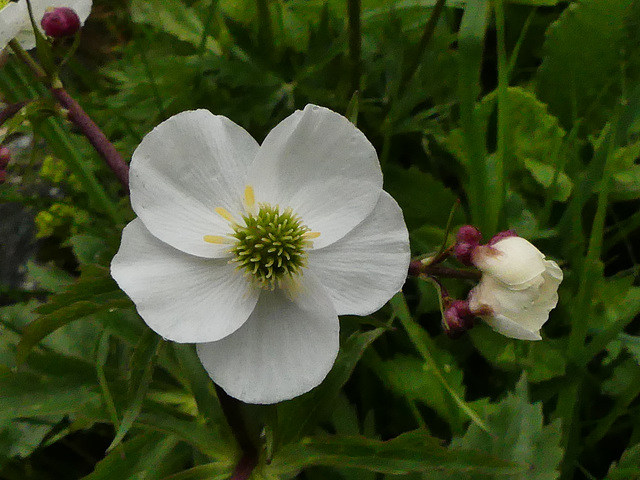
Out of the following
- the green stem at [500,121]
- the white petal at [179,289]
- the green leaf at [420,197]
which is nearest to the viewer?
the white petal at [179,289]

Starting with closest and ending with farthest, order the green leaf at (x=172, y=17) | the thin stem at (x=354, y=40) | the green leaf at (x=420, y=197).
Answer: the thin stem at (x=354, y=40), the green leaf at (x=420, y=197), the green leaf at (x=172, y=17)

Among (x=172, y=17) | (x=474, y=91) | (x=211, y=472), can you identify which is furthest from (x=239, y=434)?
(x=172, y=17)

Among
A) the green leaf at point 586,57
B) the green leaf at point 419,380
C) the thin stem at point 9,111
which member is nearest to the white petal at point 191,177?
the thin stem at point 9,111

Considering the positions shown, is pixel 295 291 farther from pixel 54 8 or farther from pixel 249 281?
pixel 54 8

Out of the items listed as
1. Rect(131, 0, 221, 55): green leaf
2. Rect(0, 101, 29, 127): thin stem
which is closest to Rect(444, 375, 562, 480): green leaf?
Rect(0, 101, 29, 127): thin stem

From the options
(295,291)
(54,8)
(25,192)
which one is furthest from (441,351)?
(25,192)

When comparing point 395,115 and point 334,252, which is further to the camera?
point 395,115

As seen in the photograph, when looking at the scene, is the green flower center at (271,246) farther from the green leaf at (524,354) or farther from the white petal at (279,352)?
the green leaf at (524,354)
